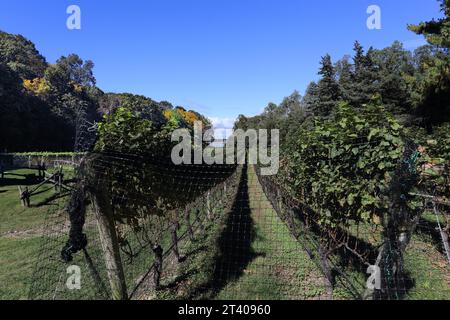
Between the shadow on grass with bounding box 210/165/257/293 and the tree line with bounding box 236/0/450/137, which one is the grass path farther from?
the tree line with bounding box 236/0/450/137

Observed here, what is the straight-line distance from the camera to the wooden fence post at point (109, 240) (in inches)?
145

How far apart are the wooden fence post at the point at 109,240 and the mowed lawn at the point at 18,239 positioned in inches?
29.9

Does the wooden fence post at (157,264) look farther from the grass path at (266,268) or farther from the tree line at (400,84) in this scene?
the tree line at (400,84)

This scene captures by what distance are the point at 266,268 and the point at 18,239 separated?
649 centimetres

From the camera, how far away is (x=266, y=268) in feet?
20.5

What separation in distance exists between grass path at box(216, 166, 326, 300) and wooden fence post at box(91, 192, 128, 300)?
1645 mm

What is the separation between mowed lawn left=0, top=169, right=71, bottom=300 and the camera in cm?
560

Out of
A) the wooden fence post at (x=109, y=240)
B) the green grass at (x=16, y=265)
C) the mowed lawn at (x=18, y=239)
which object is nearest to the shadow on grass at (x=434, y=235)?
the wooden fence post at (x=109, y=240)

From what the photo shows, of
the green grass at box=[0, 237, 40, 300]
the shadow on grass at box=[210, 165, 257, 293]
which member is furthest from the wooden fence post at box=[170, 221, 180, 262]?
the green grass at box=[0, 237, 40, 300]

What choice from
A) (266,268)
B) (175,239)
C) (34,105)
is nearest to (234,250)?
(266,268)

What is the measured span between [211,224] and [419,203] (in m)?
7.48

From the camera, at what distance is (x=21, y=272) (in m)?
6.42
